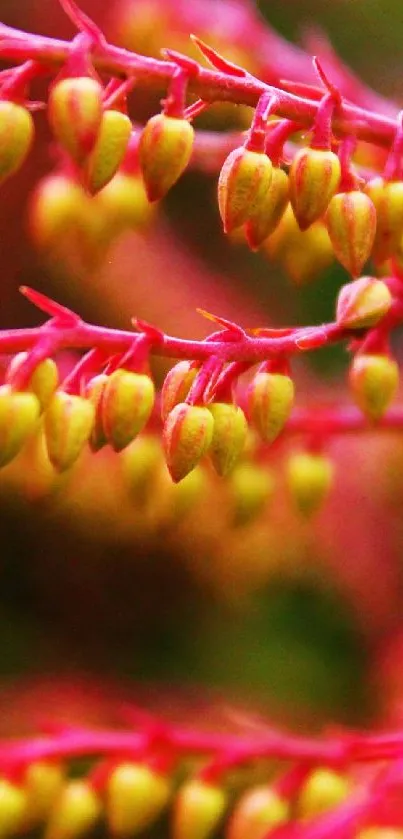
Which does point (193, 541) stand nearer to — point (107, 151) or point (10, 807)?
point (10, 807)

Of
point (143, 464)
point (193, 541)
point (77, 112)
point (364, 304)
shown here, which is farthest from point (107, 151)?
point (193, 541)

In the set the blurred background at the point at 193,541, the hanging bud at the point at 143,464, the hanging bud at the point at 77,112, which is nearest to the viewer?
the hanging bud at the point at 77,112

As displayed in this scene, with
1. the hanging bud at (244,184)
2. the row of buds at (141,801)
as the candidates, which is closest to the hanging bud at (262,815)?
the row of buds at (141,801)

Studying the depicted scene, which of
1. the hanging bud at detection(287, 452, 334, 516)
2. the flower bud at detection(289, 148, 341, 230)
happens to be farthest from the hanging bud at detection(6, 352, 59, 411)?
the hanging bud at detection(287, 452, 334, 516)

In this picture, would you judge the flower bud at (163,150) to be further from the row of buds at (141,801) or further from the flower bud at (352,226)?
the row of buds at (141,801)

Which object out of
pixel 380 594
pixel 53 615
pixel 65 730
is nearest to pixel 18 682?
pixel 53 615

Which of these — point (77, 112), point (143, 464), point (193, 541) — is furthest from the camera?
point (193, 541)

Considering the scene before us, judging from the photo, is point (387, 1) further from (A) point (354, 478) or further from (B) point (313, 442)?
(B) point (313, 442)
